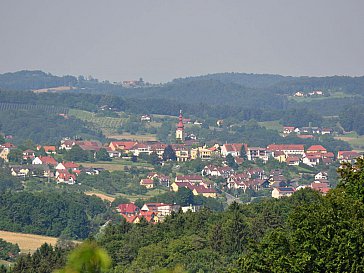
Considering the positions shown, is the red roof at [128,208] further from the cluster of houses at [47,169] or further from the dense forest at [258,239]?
the dense forest at [258,239]

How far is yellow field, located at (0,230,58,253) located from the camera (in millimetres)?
85375

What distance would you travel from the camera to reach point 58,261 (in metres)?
50.4

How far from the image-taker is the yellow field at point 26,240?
280 feet

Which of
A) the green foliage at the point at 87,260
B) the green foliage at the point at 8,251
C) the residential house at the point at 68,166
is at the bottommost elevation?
the residential house at the point at 68,166

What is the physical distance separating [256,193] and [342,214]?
126 m

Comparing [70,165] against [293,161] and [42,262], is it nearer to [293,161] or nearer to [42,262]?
[293,161]

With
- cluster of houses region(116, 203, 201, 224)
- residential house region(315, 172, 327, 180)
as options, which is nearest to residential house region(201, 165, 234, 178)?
residential house region(315, 172, 327, 180)

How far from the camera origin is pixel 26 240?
90250 millimetres

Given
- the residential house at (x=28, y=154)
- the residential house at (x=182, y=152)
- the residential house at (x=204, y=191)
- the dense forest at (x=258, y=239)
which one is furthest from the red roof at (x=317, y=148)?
the dense forest at (x=258, y=239)

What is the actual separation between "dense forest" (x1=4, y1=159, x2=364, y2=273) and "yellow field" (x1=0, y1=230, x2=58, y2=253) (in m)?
22.3

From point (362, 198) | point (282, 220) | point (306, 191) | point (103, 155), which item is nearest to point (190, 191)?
point (103, 155)

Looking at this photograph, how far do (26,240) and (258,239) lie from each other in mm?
44611

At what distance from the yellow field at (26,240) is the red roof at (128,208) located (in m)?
18.8

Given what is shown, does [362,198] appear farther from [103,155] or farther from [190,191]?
[103,155]
